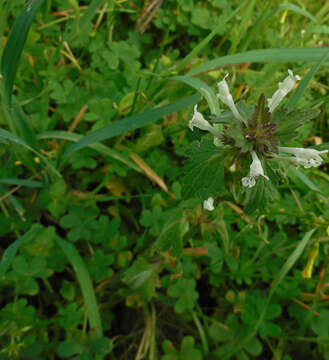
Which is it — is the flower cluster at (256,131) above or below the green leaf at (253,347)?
above

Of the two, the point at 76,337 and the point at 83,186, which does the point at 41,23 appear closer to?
the point at 83,186

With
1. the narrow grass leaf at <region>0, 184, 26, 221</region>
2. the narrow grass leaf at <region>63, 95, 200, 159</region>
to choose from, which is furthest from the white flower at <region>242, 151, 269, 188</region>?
the narrow grass leaf at <region>0, 184, 26, 221</region>

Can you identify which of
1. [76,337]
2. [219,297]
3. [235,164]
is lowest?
[219,297]

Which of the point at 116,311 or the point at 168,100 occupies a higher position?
the point at 168,100

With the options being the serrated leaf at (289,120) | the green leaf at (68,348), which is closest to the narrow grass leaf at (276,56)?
the serrated leaf at (289,120)

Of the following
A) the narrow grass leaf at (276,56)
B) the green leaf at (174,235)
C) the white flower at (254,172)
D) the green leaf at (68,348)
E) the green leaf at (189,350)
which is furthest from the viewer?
the green leaf at (189,350)

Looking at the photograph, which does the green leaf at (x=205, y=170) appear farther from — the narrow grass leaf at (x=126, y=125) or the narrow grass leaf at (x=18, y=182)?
the narrow grass leaf at (x=18, y=182)

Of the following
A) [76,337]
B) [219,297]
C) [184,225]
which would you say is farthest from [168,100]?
[76,337]

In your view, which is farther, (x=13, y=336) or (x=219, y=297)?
(x=219, y=297)
